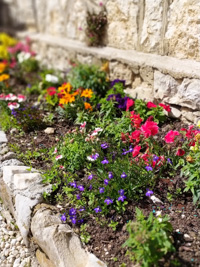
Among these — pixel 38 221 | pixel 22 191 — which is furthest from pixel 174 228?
pixel 22 191

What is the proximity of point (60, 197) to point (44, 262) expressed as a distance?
524 millimetres

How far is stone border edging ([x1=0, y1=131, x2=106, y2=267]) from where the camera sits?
212cm

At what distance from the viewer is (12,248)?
2604 mm

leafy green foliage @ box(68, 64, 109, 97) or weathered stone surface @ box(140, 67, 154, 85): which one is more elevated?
weathered stone surface @ box(140, 67, 154, 85)

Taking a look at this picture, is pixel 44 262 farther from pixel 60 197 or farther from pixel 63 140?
pixel 63 140

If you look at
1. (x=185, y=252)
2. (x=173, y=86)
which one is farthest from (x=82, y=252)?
(x=173, y=86)

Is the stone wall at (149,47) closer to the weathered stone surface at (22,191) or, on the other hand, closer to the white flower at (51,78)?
the white flower at (51,78)

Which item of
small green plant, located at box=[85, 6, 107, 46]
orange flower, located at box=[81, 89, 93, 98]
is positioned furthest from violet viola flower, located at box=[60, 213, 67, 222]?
small green plant, located at box=[85, 6, 107, 46]

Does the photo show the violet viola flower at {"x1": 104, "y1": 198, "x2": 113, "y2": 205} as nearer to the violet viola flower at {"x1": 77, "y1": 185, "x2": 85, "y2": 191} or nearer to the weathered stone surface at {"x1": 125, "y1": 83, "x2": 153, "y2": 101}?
the violet viola flower at {"x1": 77, "y1": 185, "x2": 85, "y2": 191}

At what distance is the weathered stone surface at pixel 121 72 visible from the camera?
3.73 m

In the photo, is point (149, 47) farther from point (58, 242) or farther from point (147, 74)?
point (58, 242)

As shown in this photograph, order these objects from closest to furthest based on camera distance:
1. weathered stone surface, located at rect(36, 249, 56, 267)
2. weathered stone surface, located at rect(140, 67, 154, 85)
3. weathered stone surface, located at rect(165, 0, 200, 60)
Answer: weathered stone surface, located at rect(36, 249, 56, 267)
weathered stone surface, located at rect(165, 0, 200, 60)
weathered stone surface, located at rect(140, 67, 154, 85)

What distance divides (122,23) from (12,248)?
2912 mm

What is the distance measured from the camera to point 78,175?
2.76 meters
